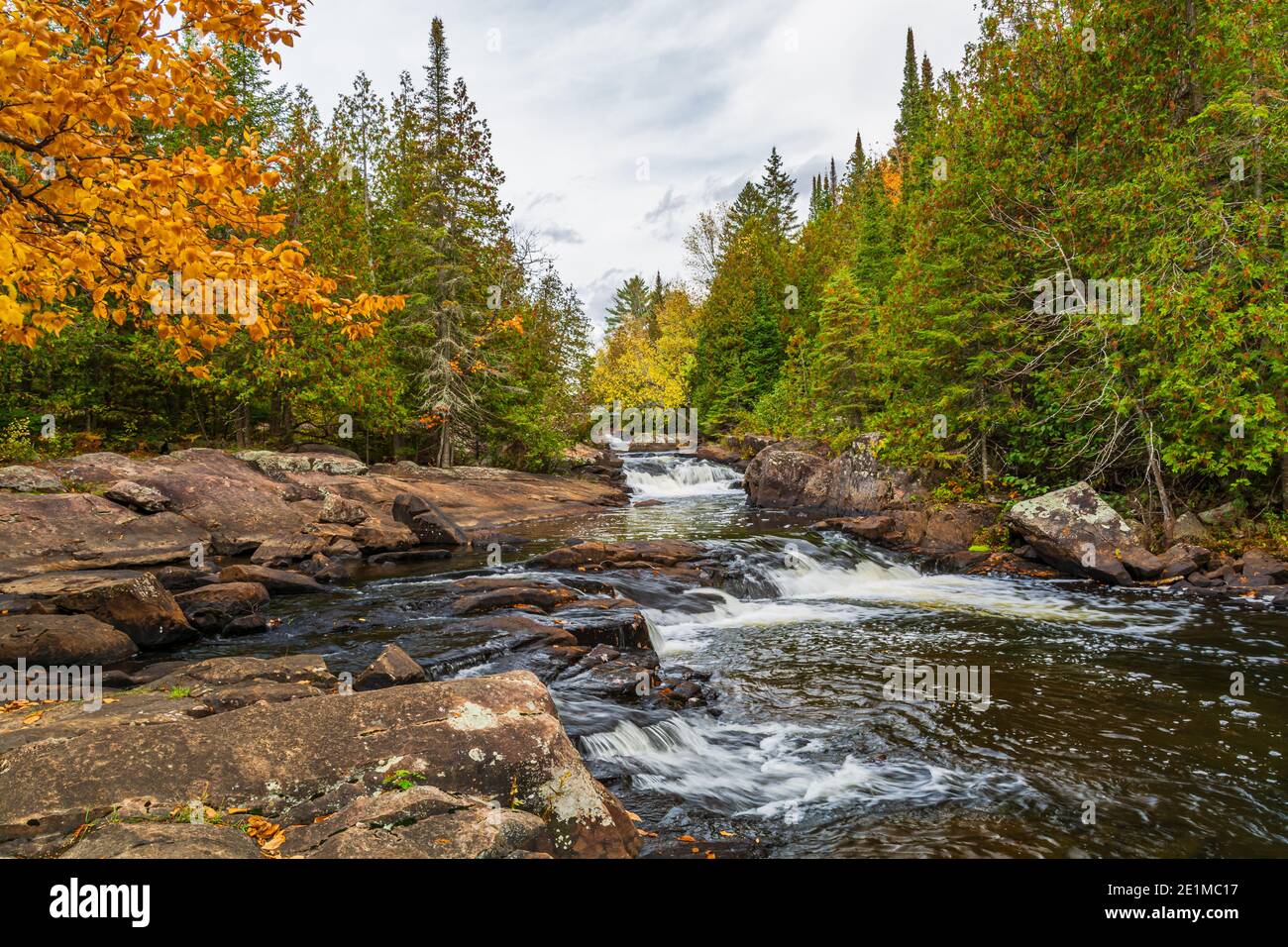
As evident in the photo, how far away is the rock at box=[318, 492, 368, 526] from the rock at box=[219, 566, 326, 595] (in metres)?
4.36

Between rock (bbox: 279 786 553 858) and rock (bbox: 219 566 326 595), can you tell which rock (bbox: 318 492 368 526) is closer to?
rock (bbox: 219 566 326 595)

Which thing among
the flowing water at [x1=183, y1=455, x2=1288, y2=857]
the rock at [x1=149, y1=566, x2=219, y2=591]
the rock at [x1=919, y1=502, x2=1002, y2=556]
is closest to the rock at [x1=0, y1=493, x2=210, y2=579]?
the rock at [x1=149, y1=566, x2=219, y2=591]

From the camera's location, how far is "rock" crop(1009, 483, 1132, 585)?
1403 cm

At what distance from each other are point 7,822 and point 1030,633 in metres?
12.6

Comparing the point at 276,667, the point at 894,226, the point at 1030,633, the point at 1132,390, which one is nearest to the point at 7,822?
the point at 276,667

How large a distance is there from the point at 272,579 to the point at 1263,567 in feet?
64.3

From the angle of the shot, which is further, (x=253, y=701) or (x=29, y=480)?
(x=29, y=480)

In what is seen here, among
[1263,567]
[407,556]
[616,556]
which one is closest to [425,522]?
[407,556]

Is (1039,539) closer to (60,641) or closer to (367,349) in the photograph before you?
(60,641)

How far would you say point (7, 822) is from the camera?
3.69 m

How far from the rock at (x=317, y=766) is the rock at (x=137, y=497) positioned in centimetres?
1155

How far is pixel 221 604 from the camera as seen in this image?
1028cm
